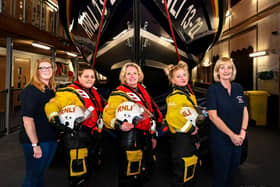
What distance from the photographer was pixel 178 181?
1.58m

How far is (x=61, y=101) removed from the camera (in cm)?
160

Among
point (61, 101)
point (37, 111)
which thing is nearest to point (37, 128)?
point (37, 111)

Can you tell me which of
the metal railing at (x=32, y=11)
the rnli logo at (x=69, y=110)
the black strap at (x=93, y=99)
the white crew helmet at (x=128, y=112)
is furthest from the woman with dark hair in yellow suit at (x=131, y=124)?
the metal railing at (x=32, y=11)

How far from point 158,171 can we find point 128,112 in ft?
4.16

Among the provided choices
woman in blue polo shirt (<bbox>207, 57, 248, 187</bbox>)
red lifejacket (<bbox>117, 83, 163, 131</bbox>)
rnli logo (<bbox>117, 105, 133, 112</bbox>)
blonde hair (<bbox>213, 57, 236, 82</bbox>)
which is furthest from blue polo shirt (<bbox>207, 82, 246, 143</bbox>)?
rnli logo (<bbox>117, 105, 133, 112</bbox>)

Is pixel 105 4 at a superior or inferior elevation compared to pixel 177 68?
superior

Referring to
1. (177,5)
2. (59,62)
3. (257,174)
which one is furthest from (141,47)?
(59,62)

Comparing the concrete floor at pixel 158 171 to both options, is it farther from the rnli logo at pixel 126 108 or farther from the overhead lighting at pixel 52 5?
the overhead lighting at pixel 52 5

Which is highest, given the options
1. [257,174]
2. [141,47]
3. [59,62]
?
[59,62]

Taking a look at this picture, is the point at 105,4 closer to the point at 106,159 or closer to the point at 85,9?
the point at 85,9

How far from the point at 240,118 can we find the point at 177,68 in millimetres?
603

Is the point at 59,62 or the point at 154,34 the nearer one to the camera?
the point at 154,34

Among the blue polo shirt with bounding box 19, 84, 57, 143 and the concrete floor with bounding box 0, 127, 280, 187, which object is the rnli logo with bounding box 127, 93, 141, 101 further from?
the concrete floor with bounding box 0, 127, 280, 187

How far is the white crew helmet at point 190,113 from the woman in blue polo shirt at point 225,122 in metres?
0.14
